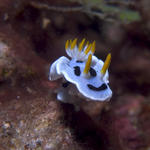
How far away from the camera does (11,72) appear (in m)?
2.52

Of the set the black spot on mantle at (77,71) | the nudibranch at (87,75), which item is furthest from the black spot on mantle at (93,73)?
the black spot on mantle at (77,71)

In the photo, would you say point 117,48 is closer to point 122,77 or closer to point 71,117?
point 122,77

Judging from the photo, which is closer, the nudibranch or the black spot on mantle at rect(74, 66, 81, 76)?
the nudibranch

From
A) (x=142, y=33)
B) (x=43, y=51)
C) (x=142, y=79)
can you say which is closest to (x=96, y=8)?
(x=43, y=51)

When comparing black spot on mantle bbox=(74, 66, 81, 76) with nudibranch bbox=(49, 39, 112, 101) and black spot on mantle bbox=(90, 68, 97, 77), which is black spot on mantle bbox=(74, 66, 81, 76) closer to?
nudibranch bbox=(49, 39, 112, 101)

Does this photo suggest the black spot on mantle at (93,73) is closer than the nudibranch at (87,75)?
No

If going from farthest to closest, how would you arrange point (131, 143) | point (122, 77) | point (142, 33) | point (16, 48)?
point (122, 77) → point (142, 33) → point (131, 143) → point (16, 48)

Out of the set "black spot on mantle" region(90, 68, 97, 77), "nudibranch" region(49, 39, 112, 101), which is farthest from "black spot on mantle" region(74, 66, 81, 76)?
"black spot on mantle" region(90, 68, 97, 77)

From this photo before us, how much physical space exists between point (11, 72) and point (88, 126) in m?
1.17

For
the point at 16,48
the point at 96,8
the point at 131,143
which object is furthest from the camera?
the point at 96,8

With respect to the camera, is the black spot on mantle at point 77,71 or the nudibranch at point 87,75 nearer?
the nudibranch at point 87,75

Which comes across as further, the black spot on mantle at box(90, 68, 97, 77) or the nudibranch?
the black spot on mantle at box(90, 68, 97, 77)

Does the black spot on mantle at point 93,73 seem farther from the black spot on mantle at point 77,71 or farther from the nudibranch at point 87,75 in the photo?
the black spot on mantle at point 77,71

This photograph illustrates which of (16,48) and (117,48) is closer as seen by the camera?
(16,48)
